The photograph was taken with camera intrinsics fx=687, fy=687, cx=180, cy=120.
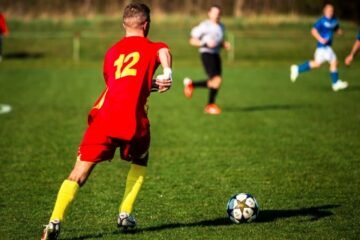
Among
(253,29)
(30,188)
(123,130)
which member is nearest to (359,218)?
(123,130)

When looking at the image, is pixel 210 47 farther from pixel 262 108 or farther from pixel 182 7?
pixel 182 7

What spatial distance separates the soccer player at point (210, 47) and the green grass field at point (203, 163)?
2.24 ft

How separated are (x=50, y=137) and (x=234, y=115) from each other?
459cm

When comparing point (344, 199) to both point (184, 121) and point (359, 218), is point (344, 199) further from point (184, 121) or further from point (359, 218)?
point (184, 121)

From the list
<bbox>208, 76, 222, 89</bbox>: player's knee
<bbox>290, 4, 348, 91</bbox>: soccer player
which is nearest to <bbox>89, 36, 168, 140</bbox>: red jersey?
<bbox>208, 76, 222, 89</bbox>: player's knee

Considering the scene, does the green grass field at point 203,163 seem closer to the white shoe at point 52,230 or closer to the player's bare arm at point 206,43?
the white shoe at point 52,230

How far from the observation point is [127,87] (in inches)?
227

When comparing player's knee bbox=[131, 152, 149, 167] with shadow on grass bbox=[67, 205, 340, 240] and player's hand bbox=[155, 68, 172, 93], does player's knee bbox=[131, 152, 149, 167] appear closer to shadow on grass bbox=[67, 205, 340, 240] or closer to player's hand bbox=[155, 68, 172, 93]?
shadow on grass bbox=[67, 205, 340, 240]

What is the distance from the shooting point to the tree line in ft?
139

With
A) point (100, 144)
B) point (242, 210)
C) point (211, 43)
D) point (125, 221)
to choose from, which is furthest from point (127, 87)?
point (211, 43)

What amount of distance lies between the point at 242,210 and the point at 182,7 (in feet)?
125

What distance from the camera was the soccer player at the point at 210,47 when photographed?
50.0 ft

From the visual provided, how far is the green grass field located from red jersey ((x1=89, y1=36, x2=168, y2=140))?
1.05 meters

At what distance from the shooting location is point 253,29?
1590 inches
